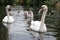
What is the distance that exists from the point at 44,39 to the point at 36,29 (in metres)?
2.40

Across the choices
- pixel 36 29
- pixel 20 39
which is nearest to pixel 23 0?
pixel 36 29

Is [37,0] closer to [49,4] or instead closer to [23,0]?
[49,4]

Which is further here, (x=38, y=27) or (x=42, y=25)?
(x=38, y=27)

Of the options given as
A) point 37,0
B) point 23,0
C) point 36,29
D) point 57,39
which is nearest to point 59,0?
point 37,0

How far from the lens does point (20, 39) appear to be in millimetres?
11406

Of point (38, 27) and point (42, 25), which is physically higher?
point (42, 25)

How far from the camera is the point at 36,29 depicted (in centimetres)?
1399

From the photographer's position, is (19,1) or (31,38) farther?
(19,1)

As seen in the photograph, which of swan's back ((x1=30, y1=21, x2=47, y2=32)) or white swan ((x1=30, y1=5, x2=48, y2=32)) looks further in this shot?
swan's back ((x1=30, y1=21, x2=47, y2=32))

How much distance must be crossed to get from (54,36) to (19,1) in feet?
103

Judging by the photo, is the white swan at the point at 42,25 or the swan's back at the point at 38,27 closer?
the white swan at the point at 42,25

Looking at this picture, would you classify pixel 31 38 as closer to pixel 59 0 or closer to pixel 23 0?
pixel 59 0

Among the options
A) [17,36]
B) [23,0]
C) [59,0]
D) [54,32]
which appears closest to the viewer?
[17,36]

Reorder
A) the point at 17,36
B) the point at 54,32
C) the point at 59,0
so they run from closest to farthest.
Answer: the point at 17,36 < the point at 54,32 < the point at 59,0
